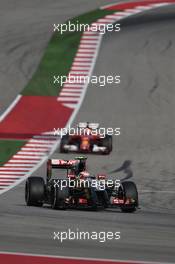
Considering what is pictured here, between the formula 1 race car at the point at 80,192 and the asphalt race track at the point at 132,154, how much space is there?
35 centimetres

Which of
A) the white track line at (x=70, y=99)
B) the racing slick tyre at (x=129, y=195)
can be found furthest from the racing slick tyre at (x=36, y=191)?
the white track line at (x=70, y=99)

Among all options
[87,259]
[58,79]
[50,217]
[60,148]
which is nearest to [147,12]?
[58,79]

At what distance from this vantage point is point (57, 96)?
48.3 m

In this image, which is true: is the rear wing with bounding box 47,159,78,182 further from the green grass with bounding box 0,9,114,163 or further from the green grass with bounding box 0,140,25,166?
the green grass with bounding box 0,9,114,163

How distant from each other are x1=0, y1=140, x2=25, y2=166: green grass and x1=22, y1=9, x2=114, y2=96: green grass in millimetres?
9135

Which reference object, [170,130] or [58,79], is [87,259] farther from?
[58,79]

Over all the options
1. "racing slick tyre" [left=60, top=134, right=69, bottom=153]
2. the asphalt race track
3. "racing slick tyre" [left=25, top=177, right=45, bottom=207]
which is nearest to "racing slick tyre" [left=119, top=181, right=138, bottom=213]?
the asphalt race track

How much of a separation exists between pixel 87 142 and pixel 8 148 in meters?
3.14

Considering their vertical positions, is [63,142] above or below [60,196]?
above

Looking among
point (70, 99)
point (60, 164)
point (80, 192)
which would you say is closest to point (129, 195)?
point (80, 192)

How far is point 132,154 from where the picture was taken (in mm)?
37719

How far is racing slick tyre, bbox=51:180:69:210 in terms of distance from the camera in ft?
77.3

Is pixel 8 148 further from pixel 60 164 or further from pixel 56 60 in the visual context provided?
pixel 56 60

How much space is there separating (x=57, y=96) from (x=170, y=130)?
27.7ft
